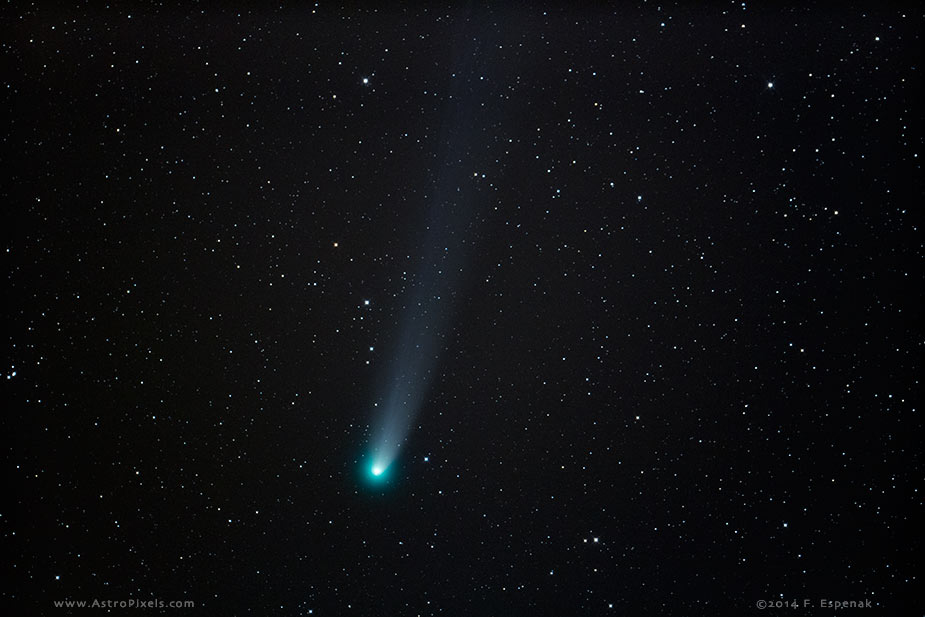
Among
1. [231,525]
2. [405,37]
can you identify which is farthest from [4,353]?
[405,37]

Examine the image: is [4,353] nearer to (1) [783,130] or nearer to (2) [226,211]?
(2) [226,211]

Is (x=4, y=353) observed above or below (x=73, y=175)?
below

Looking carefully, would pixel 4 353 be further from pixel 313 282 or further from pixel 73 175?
pixel 313 282

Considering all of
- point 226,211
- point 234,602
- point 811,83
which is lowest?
point 234,602

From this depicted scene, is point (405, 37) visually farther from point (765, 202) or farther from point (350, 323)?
point (765, 202)

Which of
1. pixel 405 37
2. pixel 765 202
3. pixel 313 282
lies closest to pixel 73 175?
pixel 313 282

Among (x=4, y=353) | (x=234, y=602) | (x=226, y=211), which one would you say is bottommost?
(x=234, y=602)

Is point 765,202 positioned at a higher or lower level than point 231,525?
higher
